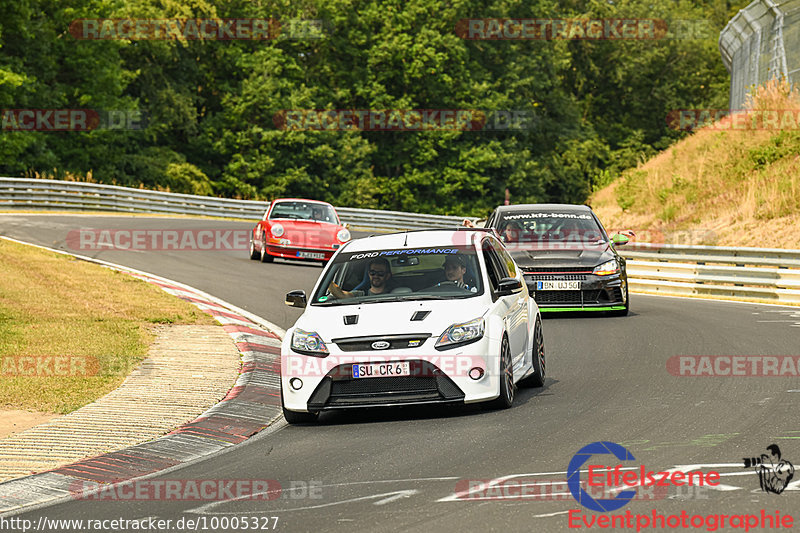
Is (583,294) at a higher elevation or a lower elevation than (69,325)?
higher

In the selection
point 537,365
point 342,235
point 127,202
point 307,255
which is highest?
point 127,202

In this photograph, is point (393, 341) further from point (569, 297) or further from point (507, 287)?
point (569, 297)

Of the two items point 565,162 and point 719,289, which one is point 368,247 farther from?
point 565,162

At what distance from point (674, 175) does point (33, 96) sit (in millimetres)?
29519

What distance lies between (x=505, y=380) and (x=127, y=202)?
3322 cm

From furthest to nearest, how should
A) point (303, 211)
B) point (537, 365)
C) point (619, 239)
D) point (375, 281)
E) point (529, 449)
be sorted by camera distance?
1. point (303, 211)
2. point (619, 239)
3. point (537, 365)
4. point (375, 281)
5. point (529, 449)

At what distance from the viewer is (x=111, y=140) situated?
172 feet

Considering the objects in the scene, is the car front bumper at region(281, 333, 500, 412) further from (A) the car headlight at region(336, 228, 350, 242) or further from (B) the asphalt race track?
(A) the car headlight at region(336, 228, 350, 242)

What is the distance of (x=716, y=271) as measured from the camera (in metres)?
21.4

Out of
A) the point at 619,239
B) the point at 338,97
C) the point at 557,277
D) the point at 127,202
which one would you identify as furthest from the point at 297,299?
the point at 338,97

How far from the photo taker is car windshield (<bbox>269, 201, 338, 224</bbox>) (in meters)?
25.7

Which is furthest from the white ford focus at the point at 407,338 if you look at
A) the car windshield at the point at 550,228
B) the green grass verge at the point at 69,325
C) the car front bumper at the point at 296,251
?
the car front bumper at the point at 296,251

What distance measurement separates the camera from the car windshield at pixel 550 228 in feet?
55.9

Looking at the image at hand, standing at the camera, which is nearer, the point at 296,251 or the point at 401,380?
the point at 401,380
